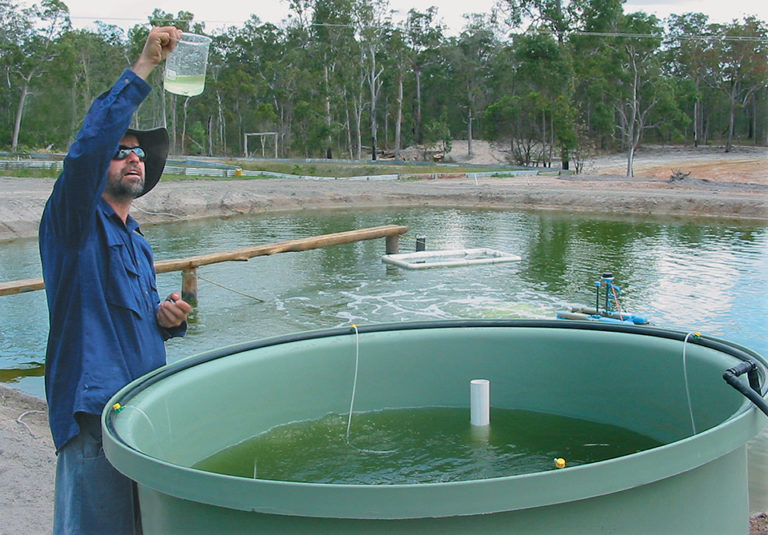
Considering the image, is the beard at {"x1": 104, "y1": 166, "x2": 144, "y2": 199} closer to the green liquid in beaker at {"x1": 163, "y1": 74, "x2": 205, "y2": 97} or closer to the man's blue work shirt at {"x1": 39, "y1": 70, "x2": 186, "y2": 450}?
the man's blue work shirt at {"x1": 39, "y1": 70, "x2": 186, "y2": 450}

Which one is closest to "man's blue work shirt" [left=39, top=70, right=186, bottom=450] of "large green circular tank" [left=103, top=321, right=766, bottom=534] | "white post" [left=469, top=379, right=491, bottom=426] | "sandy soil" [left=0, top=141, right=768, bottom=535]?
"large green circular tank" [left=103, top=321, right=766, bottom=534]

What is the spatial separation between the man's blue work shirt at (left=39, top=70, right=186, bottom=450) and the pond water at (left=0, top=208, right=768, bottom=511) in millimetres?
3610

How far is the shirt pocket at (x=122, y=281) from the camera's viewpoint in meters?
2.38

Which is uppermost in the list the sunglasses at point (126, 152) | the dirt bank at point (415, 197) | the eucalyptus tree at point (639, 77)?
the eucalyptus tree at point (639, 77)

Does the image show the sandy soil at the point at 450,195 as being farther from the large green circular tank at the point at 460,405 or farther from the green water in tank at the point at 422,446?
the large green circular tank at the point at 460,405

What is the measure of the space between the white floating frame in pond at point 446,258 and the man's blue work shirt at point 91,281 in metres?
9.85

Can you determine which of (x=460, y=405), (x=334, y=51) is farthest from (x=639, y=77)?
(x=460, y=405)

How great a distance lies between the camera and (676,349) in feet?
9.57

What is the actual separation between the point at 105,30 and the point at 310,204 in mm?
45964

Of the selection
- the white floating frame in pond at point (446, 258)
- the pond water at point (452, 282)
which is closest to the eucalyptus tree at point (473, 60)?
the pond water at point (452, 282)

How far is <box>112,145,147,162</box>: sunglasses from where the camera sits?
8.16 ft

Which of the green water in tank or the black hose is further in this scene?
the green water in tank

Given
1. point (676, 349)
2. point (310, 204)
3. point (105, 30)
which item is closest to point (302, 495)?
point (676, 349)

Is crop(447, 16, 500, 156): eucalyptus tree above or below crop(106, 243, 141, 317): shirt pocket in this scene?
above
